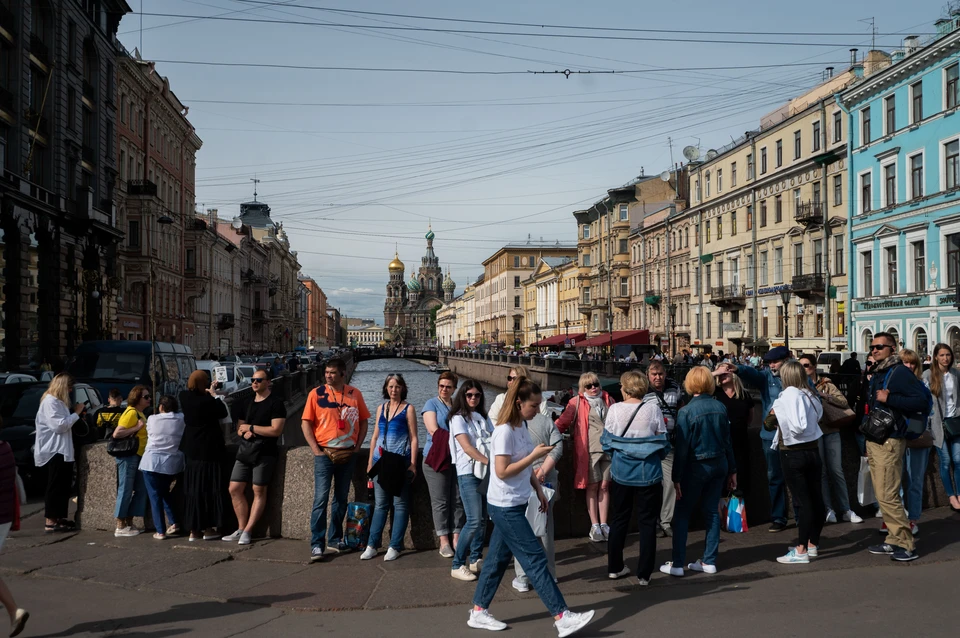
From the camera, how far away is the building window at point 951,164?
32.7 m

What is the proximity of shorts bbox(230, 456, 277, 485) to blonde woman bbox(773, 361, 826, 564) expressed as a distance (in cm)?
478

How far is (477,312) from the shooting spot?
167m

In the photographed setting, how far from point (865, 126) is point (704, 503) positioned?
36.3 meters

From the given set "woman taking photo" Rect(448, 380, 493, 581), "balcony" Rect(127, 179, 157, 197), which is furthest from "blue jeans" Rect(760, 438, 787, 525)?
"balcony" Rect(127, 179, 157, 197)

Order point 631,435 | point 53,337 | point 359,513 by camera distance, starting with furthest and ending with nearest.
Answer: point 53,337, point 359,513, point 631,435

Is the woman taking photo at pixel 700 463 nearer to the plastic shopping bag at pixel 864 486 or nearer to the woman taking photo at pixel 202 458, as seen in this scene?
the plastic shopping bag at pixel 864 486

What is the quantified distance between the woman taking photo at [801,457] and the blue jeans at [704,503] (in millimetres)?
695

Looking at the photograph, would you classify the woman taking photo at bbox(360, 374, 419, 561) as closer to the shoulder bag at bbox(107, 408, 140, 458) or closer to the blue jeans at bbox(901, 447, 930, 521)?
the shoulder bag at bbox(107, 408, 140, 458)

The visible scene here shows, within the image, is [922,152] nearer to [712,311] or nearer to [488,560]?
[712,311]

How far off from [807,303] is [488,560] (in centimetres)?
4106

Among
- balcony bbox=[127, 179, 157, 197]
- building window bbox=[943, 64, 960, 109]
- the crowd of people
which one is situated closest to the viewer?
the crowd of people

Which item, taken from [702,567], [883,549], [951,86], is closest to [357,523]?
[702,567]

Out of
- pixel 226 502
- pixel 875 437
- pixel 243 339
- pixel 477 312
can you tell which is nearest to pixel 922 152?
pixel 875 437

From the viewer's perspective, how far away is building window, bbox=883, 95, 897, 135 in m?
36.7
